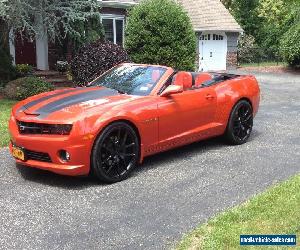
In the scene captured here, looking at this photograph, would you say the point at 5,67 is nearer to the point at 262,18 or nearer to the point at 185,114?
the point at 185,114

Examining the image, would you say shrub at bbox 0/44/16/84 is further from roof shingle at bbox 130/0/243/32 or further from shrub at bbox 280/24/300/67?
shrub at bbox 280/24/300/67

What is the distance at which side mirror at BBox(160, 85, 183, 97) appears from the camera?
6.18m

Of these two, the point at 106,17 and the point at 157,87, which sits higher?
the point at 106,17

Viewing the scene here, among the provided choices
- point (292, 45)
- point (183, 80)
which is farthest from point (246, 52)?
point (183, 80)

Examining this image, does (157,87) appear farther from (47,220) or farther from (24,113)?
(47,220)

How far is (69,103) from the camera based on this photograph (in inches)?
228

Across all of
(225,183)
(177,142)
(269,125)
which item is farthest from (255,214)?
(269,125)

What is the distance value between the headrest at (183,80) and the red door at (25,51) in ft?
39.7

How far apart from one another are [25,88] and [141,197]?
813 cm

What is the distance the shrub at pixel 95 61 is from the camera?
13133mm

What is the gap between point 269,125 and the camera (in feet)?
30.6

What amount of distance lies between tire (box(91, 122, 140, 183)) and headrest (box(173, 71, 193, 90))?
1.24m

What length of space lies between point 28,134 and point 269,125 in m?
5.44

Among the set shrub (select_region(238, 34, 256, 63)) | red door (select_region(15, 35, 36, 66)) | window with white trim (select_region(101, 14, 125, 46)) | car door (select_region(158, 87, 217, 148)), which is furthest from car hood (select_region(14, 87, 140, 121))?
shrub (select_region(238, 34, 256, 63))
